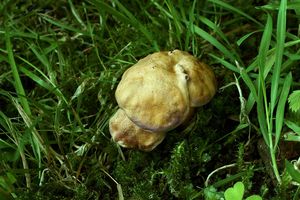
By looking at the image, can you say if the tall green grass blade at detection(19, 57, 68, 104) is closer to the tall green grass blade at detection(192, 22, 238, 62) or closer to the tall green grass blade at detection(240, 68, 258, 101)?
the tall green grass blade at detection(192, 22, 238, 62)

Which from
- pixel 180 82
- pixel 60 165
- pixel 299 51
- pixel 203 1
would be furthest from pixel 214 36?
pixel 60 165

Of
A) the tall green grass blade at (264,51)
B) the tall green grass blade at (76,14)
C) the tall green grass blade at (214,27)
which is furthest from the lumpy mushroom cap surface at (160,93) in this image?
the tall green grass blade at (76,14)

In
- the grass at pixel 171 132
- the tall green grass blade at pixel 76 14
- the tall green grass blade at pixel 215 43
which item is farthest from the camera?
the tall green grass blade at pixel 76 14

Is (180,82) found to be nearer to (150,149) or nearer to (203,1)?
(150,149)

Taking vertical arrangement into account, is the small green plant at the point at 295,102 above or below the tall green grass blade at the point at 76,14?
below

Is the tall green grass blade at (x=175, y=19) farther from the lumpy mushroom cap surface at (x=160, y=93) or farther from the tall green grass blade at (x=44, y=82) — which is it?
the tall green grass blade at (x=44, y=82)

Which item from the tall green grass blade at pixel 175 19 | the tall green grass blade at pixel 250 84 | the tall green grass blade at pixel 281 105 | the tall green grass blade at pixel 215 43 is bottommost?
the tall green grass blade at pixel 281 105

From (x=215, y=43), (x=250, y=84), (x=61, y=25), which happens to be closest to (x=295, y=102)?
(x=250, y=84)
